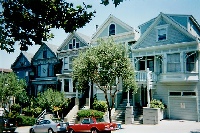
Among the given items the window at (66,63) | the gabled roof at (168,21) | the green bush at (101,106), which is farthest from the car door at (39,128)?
the window at (66,63)

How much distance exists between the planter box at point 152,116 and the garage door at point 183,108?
2.91 m

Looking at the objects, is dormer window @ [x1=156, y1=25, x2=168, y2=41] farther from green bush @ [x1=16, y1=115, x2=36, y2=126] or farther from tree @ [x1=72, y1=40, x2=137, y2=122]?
green bush @ [x1=16, y1=115, x2=36, y2=126]

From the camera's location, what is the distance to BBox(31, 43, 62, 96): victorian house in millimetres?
37188

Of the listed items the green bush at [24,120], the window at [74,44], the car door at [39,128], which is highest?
the window at [74,44]

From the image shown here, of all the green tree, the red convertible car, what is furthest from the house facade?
the green tree

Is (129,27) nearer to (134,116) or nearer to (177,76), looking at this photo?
(177,76)

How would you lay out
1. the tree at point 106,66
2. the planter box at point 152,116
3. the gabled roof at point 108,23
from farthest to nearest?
the gabled roof at point 108,23 < the planter box at point 152,116 < the tree at point 106,66

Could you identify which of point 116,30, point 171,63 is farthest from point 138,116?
point 116,30

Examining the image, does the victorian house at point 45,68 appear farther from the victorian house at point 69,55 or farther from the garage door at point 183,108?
the garage door at point 183,108

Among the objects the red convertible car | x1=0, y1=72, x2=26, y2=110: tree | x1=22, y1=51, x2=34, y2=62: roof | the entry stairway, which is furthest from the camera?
x1=22, y1=51, x2=34, y2=62: roof

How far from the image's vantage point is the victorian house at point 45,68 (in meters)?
37.2

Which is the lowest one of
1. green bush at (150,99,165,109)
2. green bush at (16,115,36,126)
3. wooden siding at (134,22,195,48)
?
green bush at (16,115,36,126)

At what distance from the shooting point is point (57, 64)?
3688cm

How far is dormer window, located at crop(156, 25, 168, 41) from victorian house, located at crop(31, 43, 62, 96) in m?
16.9
